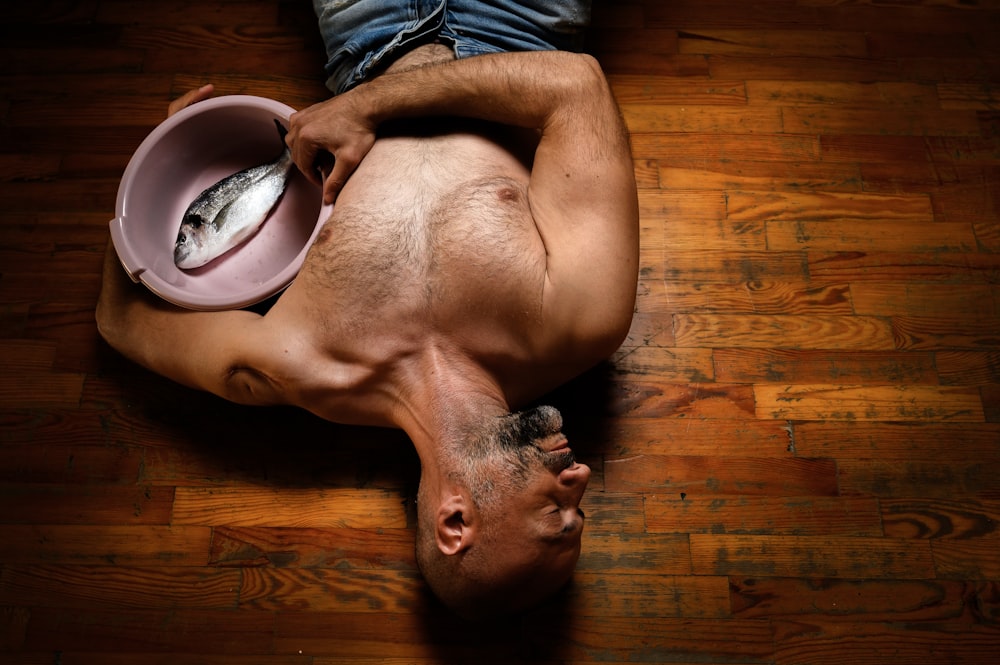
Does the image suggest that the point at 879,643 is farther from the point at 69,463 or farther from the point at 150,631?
the point at 69,463

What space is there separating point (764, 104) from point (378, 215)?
1.16 metres

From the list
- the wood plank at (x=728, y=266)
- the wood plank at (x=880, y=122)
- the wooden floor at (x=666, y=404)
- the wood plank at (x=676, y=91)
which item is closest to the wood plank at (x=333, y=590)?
the wooden floor at (x=666, y=404)

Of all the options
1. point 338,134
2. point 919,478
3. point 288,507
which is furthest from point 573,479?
point 919,478

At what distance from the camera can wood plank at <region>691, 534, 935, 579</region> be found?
168cm

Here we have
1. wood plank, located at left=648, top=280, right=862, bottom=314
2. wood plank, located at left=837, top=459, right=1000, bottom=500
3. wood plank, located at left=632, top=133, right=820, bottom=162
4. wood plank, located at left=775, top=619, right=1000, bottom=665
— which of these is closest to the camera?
wood plank, located at left=775, top=619, right=1000, bottom=665

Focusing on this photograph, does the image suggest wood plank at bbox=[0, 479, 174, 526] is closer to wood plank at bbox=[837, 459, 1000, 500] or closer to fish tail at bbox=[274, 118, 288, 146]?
fish tail at bbox=[274, 118, 288, 146]

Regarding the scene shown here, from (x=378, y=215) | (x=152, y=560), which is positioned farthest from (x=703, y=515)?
(x=152, y=560)

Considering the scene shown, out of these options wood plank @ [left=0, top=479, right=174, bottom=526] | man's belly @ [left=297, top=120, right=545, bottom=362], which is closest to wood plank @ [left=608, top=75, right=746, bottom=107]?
man's belly @ [left=297, top=120, right=545, bottom=362]

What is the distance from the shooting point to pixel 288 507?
1715 mm

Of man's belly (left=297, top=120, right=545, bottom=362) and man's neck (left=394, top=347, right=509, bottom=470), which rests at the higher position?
man's belly (left=297, top=120, right=545, bottom=362)

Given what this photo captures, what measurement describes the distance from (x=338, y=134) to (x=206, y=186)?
1.64 ft

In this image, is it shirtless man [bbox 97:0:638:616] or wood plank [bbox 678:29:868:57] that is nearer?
shirtless man [bbox 97:0:638:616]

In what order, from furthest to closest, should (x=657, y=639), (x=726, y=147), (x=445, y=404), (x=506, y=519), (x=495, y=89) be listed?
(x=726, y=147)
(x=657, y=639)
(x=495, y=89)
(x=445, y=404)
(x=506, y=519)

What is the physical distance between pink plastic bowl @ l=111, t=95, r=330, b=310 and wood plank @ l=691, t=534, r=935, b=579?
1157mm
